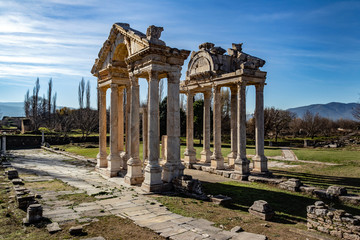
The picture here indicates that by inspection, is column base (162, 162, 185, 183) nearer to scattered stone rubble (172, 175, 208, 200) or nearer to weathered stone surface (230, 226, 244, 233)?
scattered stone rubble (172, 175, 208, 200)

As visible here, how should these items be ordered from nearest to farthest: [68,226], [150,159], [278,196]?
1. [68,226]
2. [278,196]
3. [150,159]

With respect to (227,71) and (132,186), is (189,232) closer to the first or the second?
(132,186)

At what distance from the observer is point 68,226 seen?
7.44 m

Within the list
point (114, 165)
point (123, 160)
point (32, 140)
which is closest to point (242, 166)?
point (123, 160)

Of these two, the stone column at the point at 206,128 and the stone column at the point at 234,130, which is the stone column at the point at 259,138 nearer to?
the stone column at the point at 234,130

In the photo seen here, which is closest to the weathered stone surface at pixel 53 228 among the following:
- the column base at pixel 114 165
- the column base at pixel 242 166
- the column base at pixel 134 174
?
the column base at pixel 134 174

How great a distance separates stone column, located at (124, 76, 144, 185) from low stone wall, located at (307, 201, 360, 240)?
25.8 ft

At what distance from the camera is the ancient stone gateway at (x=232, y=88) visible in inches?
606

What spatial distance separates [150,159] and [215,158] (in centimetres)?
646

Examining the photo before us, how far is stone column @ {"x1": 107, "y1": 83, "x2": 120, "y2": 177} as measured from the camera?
585 inches

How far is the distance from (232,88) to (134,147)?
8.15 m

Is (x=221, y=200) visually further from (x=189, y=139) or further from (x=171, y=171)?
(x=189, y=139)

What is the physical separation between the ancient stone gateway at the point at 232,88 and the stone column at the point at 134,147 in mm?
5665

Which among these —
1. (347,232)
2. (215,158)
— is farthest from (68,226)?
(215,158)
